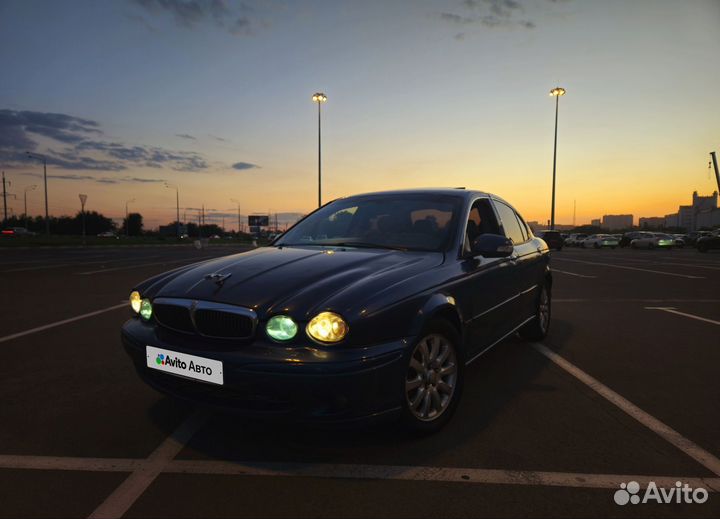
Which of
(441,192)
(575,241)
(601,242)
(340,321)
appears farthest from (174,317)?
(575,241)

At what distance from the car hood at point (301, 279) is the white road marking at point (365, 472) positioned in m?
0.80

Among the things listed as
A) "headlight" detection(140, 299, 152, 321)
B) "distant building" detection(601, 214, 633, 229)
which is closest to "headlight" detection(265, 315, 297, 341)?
"headlight" detection(140, 299, 152, 321)

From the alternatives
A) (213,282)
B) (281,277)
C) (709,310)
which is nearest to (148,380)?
(213,282)

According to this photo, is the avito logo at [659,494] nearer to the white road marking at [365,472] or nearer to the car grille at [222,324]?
the white road marking at [365,472]

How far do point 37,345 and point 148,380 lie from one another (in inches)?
118

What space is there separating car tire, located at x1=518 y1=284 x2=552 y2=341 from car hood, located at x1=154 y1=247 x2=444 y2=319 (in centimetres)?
237

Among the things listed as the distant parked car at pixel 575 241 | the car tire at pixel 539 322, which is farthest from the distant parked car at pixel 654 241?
the car tire at pixel 539 322

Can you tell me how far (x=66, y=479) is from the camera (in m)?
2.29

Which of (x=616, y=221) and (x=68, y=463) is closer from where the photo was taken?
(x=68, y=463)

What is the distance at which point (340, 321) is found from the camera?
7.63 feet

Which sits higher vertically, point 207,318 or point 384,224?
point 384,224

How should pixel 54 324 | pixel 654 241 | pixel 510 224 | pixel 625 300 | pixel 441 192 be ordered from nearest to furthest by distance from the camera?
pixel 441 192 → pixel 510 224 → pixel 54 324 → pixel 625 300 → pixel 654 241

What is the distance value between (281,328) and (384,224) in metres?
1.60

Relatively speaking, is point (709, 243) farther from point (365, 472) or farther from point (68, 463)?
point (68, 463)
